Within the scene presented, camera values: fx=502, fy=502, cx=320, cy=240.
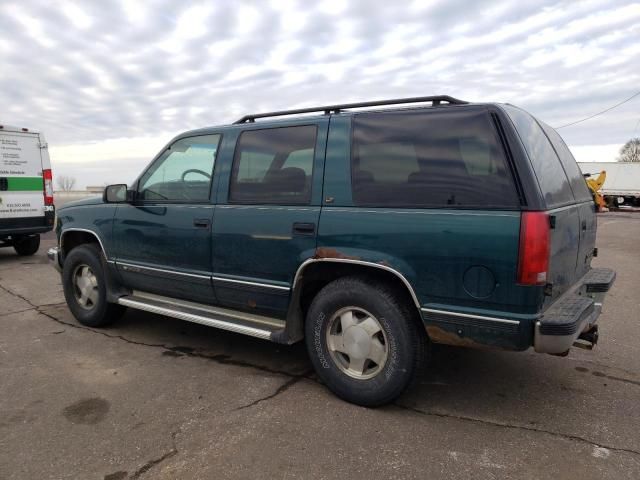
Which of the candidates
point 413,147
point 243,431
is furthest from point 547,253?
point 243,431

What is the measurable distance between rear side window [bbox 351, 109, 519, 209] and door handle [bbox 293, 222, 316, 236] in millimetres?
363

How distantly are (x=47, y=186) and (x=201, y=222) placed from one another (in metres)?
7.10

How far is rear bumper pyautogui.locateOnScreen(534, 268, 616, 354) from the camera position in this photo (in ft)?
8.95

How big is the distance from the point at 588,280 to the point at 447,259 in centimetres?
145

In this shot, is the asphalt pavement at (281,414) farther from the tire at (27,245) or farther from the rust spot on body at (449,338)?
the tire at (27,245)

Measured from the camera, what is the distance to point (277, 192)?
12.1 feet

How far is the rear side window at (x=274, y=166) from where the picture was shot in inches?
142

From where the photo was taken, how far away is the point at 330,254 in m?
3.31

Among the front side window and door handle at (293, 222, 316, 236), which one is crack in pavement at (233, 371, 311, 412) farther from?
the front side window

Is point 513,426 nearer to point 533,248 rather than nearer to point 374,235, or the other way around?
point 533,248

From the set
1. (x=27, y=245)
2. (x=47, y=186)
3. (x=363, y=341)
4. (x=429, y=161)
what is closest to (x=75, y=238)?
(x=363, y=341)

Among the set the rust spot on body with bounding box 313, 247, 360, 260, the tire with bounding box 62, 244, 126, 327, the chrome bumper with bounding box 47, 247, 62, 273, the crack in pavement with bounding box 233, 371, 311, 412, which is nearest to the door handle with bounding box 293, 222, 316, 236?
the rust spot on body with bounding box 313, 247, 360, 260

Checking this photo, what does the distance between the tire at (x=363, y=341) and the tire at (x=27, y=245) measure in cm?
858

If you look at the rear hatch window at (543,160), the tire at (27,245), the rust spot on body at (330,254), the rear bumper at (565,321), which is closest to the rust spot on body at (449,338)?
the rear bumper at (565,321)
